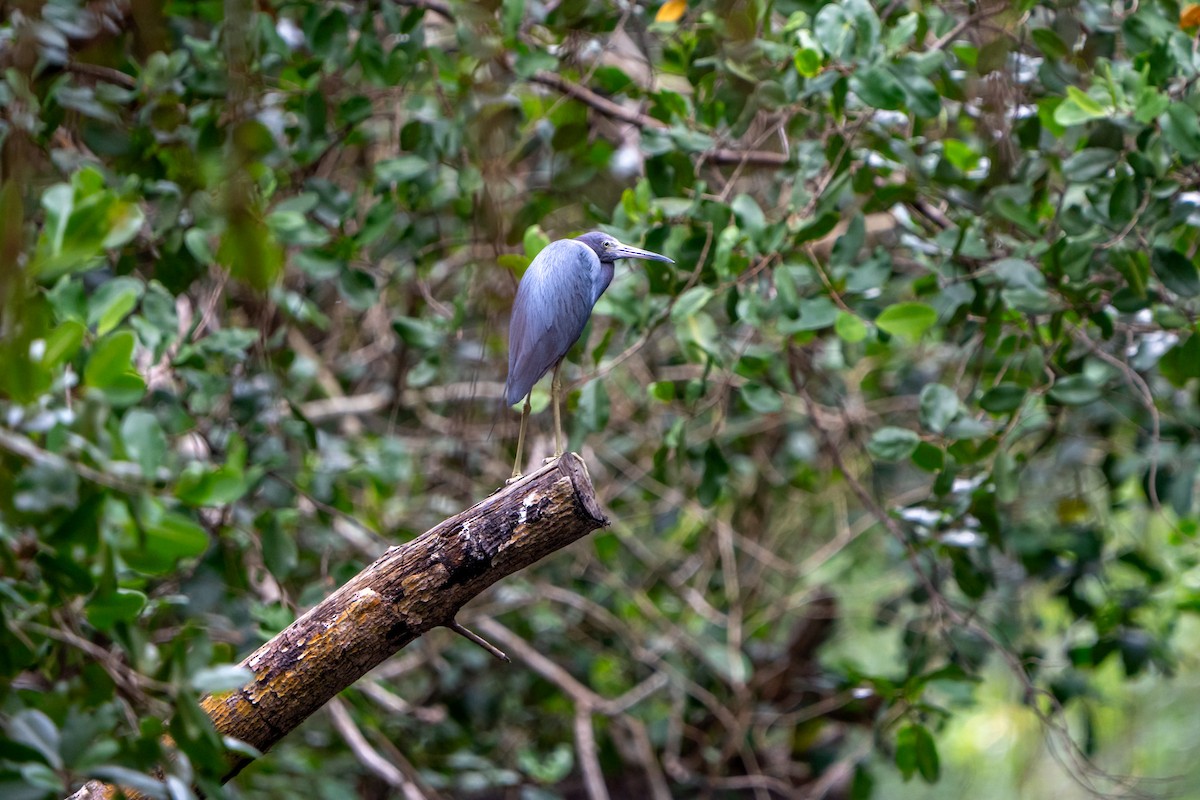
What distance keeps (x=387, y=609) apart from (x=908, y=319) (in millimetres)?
1446

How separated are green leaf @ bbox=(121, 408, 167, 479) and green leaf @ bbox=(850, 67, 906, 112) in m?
1.79

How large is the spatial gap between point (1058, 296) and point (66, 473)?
2.33 metres

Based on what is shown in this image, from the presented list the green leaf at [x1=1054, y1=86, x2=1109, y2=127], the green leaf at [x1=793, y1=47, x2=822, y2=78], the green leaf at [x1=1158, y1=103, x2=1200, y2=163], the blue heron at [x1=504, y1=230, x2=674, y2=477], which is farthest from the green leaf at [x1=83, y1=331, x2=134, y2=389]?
the green leaf at [x1=1158, y1=103, x2=1200, y2=163]

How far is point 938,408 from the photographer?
271 cm

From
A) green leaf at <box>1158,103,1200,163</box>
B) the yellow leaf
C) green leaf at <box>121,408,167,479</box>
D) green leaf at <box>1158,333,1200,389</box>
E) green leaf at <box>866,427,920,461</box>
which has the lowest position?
green leaf at <box>866,427,920,461</box>

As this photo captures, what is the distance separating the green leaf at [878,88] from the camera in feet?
8.39

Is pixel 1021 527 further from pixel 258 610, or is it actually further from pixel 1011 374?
pixel 258 610

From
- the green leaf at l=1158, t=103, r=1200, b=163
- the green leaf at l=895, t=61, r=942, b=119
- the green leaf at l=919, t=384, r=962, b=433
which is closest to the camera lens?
the green leaf at l=1158, t=103, r=1200, b=163

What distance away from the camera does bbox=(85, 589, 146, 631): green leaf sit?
1.54 meters

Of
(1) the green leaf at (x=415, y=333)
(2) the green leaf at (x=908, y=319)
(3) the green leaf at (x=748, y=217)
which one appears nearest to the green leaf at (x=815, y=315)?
(2) the green leaf at (x=908, y=319)

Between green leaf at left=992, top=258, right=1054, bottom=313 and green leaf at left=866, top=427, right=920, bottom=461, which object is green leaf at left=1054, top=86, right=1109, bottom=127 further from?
green leaf at left=866, top=427, right=920, bottom=461

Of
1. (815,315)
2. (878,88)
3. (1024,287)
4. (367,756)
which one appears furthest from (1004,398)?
(367,756)

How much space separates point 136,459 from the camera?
1441mm

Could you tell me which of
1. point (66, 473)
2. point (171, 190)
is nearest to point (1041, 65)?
point (171, 190)
